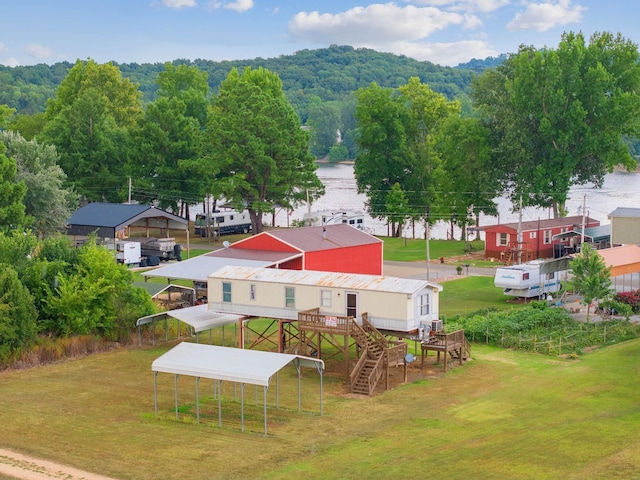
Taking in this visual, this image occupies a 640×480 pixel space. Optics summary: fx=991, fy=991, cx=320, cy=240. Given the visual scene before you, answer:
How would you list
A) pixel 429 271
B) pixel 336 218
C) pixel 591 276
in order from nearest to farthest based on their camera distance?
pixel 591 276, pixel 429 271, pixel 336 218

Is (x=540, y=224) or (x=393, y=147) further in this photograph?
(x=393, y=147)

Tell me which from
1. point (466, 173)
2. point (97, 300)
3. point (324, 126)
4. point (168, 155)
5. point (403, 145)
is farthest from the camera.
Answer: point (324, 126)

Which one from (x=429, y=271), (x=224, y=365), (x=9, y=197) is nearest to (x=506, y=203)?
(x=429, y=271)

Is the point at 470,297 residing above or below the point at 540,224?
below

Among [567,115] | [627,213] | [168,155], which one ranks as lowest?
[627,213]

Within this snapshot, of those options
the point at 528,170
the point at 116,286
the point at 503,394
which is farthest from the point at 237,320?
the point at 528,170

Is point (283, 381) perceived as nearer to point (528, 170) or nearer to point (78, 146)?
point (528, 170)

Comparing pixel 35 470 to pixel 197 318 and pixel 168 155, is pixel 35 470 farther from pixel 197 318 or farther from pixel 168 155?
pixel 168 155

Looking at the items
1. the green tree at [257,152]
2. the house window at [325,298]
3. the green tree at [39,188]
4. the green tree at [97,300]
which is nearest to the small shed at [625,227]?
the green tree at [257,152]
